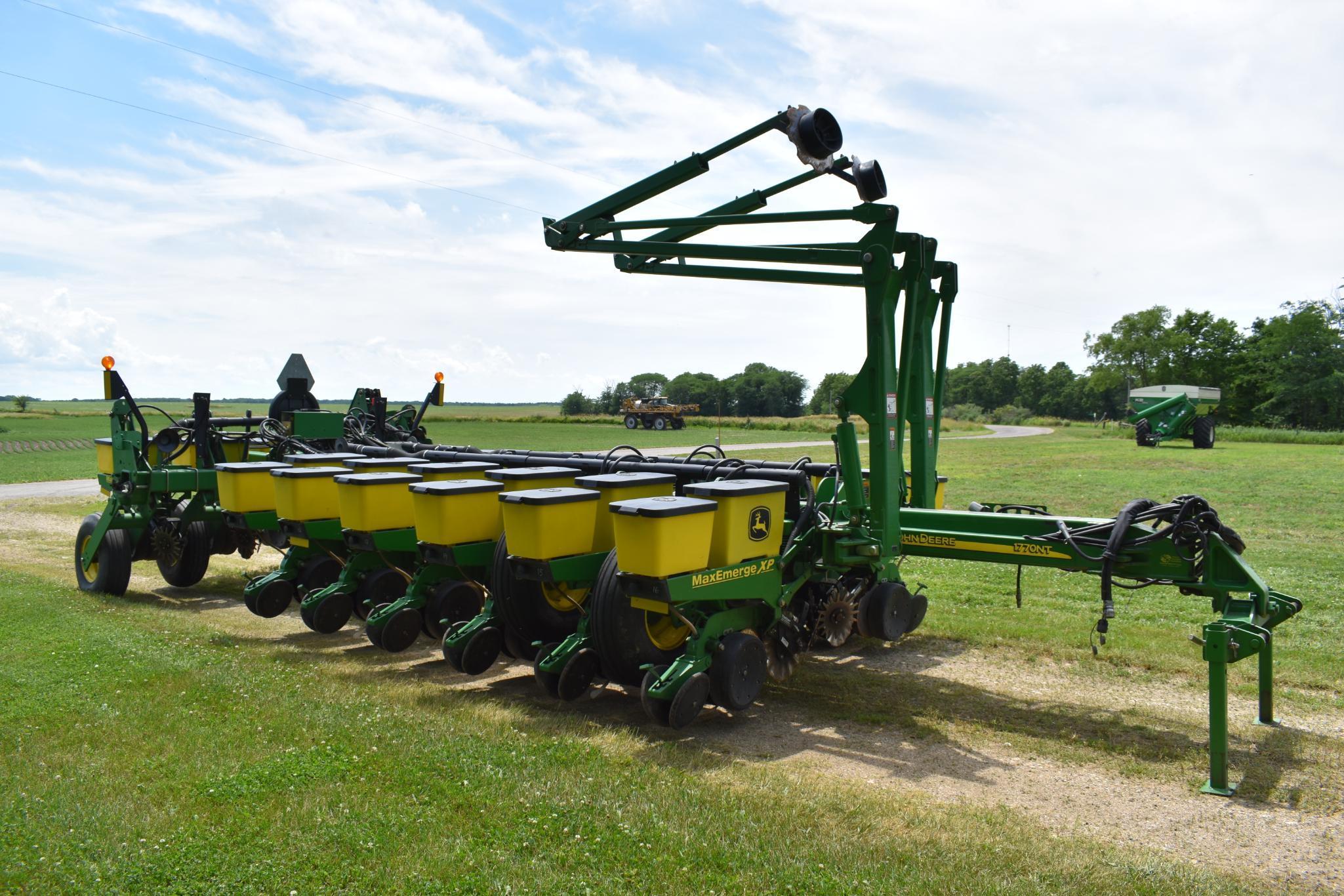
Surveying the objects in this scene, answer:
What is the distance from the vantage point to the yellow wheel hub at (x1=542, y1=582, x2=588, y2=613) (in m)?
6.85

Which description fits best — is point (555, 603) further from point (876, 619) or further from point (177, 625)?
point (177, 625)

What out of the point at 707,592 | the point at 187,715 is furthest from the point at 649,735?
the point at 187,715

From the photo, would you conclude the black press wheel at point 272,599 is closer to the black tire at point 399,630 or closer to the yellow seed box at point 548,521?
the black tire at point 399,630

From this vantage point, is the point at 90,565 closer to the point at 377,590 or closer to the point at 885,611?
the point at 377,590

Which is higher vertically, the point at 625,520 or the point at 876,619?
the point at 625,520

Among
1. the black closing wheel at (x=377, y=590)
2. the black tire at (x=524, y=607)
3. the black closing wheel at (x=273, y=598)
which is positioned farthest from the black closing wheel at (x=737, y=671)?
the black closing wheel at (x=273, y=598)

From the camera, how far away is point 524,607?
22.6 feet

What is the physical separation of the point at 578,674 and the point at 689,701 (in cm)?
97

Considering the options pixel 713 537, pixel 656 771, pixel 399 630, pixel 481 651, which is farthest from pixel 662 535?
pixel 399 630

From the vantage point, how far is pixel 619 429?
2335 inches

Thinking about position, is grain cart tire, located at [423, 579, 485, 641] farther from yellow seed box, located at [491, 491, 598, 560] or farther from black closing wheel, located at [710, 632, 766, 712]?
black closing wheel, located at [710, 632, 766, 712]

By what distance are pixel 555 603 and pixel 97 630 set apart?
4059mm

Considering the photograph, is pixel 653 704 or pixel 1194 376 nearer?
pixel 653 704

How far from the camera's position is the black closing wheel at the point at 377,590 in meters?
7.98
